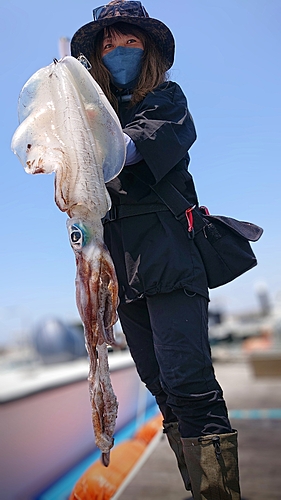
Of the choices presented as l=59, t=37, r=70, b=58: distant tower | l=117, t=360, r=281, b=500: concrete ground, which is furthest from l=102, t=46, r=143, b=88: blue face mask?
l=117, t=360, r=281, b=500: concrete ground

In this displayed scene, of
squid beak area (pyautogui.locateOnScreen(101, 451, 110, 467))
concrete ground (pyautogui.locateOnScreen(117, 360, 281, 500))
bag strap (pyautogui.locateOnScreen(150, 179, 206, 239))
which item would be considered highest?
bag strap (pyautogui.locateOnScreen(150, 179, 206, 239))

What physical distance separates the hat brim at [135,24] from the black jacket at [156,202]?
0.23 meters

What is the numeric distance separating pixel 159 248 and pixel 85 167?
1.39 feet

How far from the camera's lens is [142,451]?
3.75 metres

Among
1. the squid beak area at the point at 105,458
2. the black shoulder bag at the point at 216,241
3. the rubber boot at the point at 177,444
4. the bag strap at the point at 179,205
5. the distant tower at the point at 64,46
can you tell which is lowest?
the rubber boot at the point at 177,444

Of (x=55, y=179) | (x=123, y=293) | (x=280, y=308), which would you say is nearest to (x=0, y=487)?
(x=123, y=293)

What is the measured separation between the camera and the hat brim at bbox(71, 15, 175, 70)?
1.71m

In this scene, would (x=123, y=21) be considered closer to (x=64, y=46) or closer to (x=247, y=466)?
(x=64, y=46)

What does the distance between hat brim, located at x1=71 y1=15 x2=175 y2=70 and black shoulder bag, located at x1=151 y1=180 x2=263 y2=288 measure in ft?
2.00

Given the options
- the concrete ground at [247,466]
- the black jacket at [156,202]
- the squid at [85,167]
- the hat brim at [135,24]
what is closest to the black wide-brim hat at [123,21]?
the hat brim at [135,24]

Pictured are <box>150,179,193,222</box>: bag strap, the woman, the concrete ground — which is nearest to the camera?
the woman

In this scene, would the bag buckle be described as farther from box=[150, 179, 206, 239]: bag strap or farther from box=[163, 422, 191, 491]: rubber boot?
box=[163, 422, 191, 491]: rubber boot

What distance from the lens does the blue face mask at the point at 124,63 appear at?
1.76 metres

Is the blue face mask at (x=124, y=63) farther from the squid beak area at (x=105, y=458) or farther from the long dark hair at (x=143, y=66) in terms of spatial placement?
the squid beak area at (x=105, y=458)
